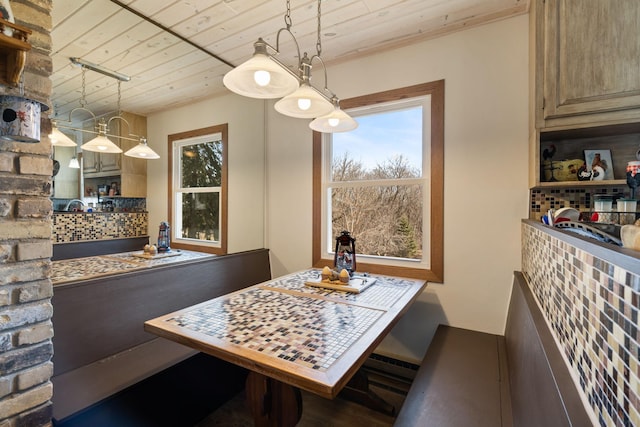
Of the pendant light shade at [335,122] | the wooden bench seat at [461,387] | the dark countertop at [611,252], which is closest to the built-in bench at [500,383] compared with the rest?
the wooden bench seat at [461,387]

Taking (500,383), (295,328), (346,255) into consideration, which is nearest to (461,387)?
(500,383)

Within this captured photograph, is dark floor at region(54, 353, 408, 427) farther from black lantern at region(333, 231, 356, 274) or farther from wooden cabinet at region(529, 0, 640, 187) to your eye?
wooden cabinet at region(529, 0, 640, 187)

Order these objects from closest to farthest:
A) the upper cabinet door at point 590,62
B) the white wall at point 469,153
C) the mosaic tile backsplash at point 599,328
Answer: the mosaic tile backsplash at point 599,328 < the upper cabinet door at point 590,62 < the white wall at point 469,153

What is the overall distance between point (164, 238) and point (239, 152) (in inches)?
40.0

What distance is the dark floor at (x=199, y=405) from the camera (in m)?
1.29

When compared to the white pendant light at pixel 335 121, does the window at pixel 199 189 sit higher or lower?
lower

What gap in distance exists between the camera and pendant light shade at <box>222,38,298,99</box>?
1.21m

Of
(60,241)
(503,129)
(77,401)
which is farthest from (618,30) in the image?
(77,401)

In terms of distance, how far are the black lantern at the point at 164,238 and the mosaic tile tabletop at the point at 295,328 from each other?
0.65 meters

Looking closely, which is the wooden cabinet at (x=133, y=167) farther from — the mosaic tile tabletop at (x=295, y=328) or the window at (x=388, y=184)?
the window at (x=388, y=184)

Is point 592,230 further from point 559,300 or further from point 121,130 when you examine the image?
point 121,130

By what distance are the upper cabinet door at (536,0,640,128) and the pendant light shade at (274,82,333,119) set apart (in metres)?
1.09

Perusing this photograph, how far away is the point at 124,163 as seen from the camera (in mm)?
1604

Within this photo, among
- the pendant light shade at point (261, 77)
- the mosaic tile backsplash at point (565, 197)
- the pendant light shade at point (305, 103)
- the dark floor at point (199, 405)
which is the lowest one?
the dark floor at point (199, 405)
